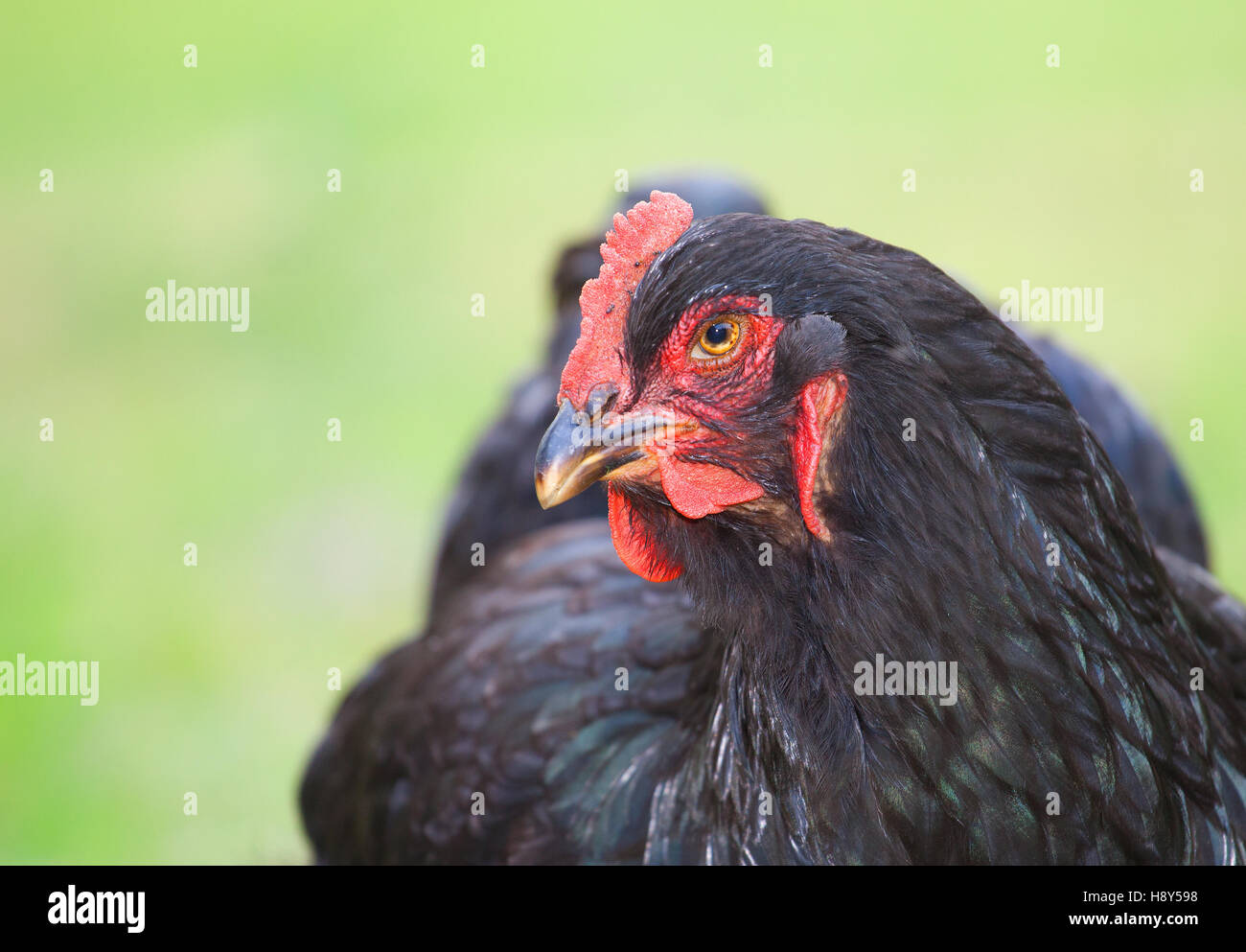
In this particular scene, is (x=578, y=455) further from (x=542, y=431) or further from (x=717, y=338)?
(x=542, y=431)

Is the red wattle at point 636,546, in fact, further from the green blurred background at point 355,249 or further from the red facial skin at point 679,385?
the green blurred background at point 355,249

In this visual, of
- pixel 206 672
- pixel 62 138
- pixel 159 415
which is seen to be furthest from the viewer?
pixel 62 138

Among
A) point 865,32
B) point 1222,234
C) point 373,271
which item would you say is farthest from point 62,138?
point 1222,234

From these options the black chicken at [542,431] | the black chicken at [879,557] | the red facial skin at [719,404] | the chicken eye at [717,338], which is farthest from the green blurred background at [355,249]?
the chicken eye at [717,338]

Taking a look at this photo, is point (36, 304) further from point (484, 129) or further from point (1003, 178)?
point (1003, 178)

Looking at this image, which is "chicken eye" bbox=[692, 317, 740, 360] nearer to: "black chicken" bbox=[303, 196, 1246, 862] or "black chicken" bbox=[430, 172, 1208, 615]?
"black chicken" bbox=[303, 196, 1246, 862]
